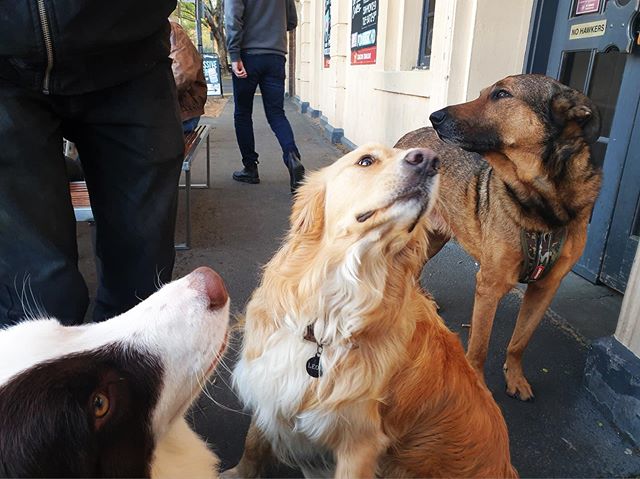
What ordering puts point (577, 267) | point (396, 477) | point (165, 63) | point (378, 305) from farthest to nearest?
point (577, 267), point (165, 63), point (396, 477), point (378, 305)

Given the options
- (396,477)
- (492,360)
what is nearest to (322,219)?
(396,477)

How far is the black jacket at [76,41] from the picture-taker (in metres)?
1.36

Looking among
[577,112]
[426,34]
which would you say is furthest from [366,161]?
[426,34]

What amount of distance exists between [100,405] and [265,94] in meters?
5.48

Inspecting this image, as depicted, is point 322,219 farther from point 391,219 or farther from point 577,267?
point 577,267

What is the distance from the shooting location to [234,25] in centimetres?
541

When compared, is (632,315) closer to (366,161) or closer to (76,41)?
(366,161)

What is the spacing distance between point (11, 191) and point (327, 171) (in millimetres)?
1083

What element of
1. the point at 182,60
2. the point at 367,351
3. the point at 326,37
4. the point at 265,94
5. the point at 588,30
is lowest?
the point at 367,351

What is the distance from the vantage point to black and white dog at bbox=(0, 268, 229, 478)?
91cm

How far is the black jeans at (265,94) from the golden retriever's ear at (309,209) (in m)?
4.16

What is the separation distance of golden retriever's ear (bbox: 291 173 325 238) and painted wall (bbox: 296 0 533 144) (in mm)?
2961

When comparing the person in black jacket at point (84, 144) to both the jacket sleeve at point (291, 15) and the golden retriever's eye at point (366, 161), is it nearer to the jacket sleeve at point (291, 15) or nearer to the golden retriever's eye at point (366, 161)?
the golden retriever's eye at point (366, 161)

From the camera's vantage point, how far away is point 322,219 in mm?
1721
